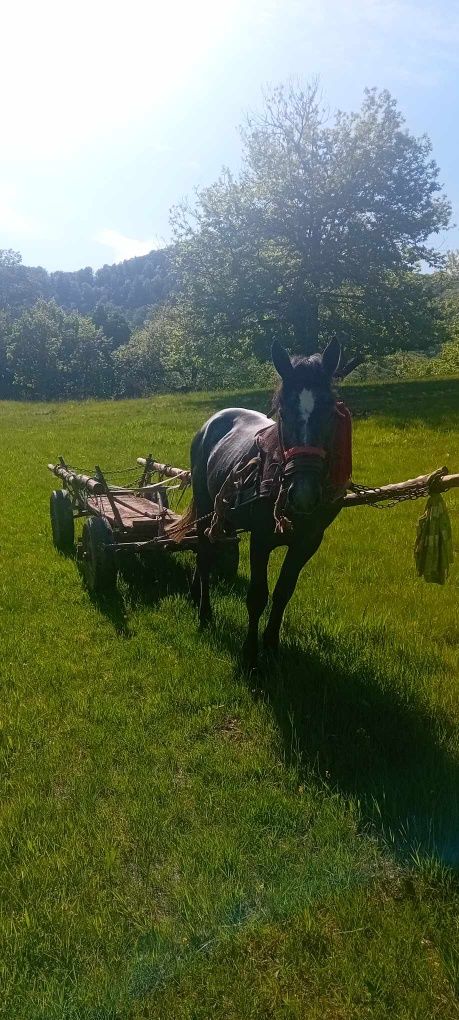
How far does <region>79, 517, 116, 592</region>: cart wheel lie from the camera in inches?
257

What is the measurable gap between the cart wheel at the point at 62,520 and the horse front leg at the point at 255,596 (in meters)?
4.12

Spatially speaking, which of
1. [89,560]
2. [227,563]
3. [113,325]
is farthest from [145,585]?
[113,325]

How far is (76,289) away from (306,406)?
18310cm

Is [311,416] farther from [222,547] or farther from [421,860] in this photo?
[222,547]

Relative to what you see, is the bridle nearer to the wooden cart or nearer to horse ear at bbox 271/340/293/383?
horse ear at bbox 271/340/293/383

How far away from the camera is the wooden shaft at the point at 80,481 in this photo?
7.12m

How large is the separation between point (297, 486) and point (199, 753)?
168 centimetres

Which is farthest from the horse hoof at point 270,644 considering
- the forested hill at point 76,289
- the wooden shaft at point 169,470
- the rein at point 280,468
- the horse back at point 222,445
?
the forested hill at point 76,289

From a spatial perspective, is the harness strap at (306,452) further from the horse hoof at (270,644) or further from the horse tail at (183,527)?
the horse tail at (183,527)

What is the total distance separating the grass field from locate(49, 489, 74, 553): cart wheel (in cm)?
172

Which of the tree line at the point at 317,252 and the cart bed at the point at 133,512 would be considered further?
the tree line at the point at 317,252

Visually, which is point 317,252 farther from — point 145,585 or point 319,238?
point 145,585

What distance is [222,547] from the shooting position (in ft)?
23.1

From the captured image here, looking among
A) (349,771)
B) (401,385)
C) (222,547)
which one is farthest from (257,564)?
(401,385)
